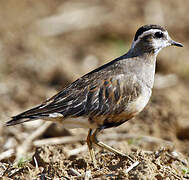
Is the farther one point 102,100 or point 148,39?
point 148,39

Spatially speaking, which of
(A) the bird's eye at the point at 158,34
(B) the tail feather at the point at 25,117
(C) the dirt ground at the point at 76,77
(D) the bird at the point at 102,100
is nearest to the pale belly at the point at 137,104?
(D) the bird at the point at 102,100

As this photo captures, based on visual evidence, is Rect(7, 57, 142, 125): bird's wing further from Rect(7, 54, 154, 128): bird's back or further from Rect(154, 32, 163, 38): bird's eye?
Rect(154, 32, 163, 38): bird's eye

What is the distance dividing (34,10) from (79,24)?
6.33 ft

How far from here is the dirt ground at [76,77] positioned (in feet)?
19.9

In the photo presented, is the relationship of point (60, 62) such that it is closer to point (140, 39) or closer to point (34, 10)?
point (34, 10)

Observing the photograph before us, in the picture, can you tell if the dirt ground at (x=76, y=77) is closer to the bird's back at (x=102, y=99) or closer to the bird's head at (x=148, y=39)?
the bird's back at (x=102, y=99)

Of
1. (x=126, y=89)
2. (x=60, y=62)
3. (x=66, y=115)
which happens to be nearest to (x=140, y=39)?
(x=126, y=89)

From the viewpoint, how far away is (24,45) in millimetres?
12734

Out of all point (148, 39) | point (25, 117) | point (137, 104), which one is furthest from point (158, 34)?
point (25, 117)

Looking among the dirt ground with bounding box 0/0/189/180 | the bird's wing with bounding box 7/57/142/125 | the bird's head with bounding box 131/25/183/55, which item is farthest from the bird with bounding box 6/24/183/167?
the dirt ground with bounding box 0/0/189/180

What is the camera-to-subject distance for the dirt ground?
6.07 metres

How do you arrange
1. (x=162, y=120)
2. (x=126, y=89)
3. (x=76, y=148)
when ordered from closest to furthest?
1. (x=126, y=89)
2. (x=76, y=148)
3. (x=162, y=120)

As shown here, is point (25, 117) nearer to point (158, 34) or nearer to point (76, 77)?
point (158, 34)

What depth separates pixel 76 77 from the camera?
35.2 feet
